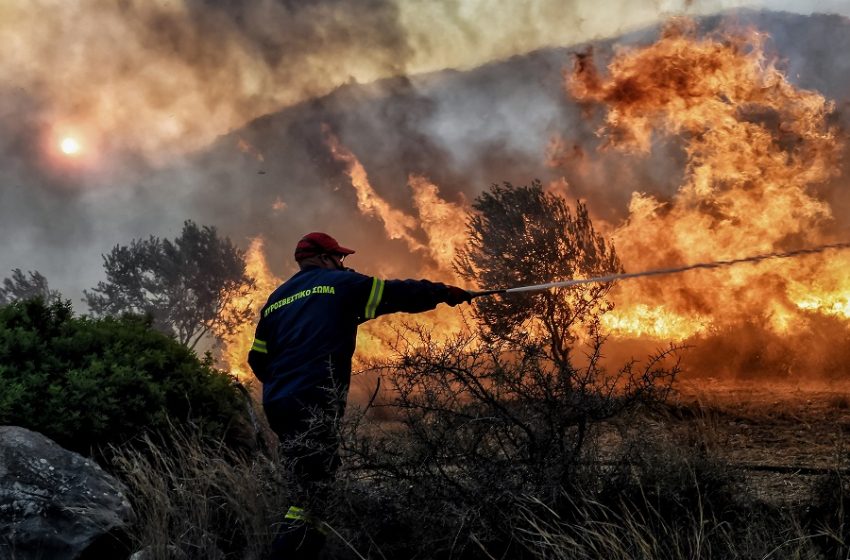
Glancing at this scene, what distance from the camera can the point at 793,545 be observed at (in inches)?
136

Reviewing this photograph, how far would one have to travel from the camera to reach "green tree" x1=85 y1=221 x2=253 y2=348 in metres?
31.9

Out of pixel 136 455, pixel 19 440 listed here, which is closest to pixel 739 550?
pixel 136 455

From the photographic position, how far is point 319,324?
419cm

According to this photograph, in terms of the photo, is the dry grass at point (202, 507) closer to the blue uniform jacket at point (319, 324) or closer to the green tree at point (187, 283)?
the blue uniform jacket at point (319, 324)

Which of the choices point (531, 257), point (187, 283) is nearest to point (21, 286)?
point (187, 283)

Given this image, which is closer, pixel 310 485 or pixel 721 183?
pixel 310 485

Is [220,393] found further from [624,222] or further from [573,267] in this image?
[624,222]

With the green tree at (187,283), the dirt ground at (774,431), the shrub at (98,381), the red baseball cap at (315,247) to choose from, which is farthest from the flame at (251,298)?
the red baseball cap at (315,247)

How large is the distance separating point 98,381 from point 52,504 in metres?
0.96

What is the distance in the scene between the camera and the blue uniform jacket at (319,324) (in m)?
4.07

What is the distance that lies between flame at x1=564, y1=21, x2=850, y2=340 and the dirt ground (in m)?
2.38

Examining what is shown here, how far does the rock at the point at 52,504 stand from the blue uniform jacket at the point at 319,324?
1177mm

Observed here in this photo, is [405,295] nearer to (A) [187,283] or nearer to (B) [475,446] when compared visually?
(B) [475,446]

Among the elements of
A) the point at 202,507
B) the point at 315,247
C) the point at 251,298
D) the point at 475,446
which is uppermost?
the point at 251,298
